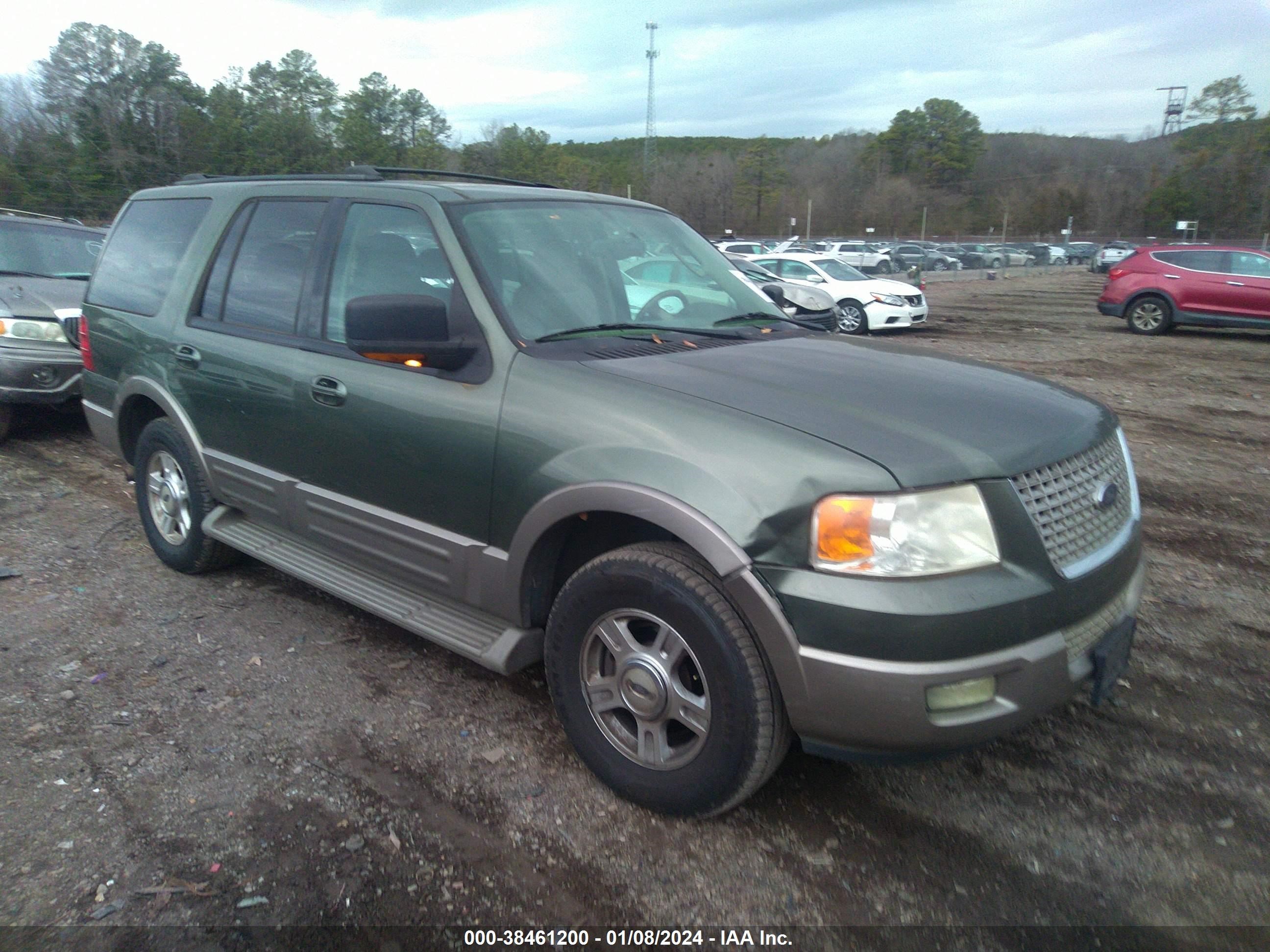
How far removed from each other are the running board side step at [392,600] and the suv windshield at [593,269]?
1030mm

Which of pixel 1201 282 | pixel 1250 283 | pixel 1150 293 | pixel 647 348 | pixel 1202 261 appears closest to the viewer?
pixel 647 348

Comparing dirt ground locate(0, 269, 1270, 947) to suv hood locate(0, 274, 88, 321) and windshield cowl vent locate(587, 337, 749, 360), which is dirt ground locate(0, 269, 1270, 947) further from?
suv hood locate(0, 274, 88, 321)

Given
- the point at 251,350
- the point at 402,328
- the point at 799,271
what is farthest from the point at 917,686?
the point at 799,271

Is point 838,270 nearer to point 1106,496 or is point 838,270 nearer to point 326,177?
point 326,177

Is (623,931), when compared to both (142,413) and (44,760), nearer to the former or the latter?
(44,760)

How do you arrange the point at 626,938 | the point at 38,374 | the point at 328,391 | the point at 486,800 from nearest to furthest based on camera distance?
the point at 626,938
the point at 486,800
the point at 328,391
the point at 38,374

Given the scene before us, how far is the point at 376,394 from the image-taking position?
132 inches

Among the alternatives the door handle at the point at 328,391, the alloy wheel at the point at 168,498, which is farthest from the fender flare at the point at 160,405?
the door handle at the point at 328,391

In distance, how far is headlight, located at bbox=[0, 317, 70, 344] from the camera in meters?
7.17

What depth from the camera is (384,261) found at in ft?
11.6

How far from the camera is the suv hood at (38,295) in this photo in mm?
7316

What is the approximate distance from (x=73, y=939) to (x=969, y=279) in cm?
4249

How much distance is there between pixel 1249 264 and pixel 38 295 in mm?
19080

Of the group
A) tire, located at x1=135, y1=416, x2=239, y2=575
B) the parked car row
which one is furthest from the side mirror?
the parked car row
